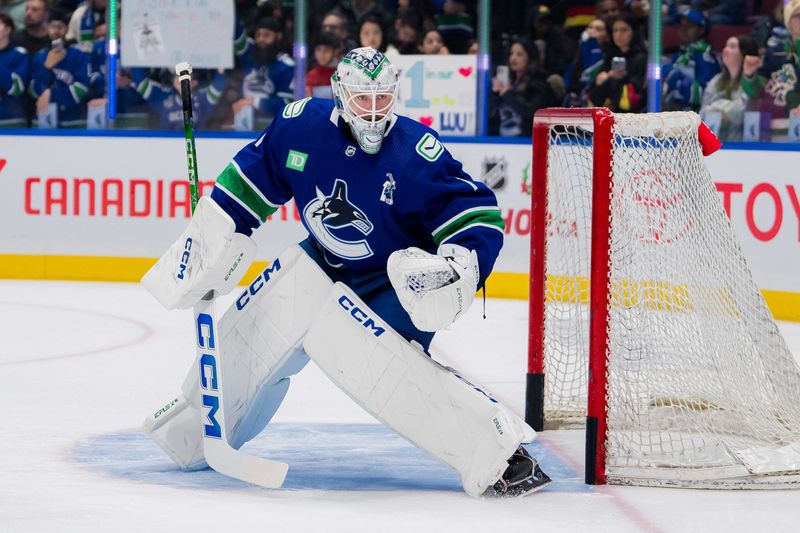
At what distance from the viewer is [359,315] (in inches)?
116

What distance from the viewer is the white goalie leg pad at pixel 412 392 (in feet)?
9.40

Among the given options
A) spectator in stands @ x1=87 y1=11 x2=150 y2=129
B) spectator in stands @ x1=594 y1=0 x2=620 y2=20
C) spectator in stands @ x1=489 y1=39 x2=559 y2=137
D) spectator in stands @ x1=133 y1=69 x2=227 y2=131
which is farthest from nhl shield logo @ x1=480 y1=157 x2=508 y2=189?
spectator in stands @ x1=87 y1=11 x2=150 y2=129

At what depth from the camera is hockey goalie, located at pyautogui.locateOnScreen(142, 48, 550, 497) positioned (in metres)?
2.87

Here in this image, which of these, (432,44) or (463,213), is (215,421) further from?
(432,44)

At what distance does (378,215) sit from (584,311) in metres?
1.46

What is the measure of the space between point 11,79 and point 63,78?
11.1 inches

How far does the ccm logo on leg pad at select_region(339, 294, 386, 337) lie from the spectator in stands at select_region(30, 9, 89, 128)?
14.4 ft

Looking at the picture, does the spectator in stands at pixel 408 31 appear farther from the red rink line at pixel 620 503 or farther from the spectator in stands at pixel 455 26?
the red rink line at pixel 620 503

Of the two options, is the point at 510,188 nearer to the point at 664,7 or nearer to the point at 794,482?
the point at 664,7

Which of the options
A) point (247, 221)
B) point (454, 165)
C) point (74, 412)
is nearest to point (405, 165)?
point (454, 165)

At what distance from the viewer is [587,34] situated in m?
6.54

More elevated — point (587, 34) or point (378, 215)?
point (587, 34)

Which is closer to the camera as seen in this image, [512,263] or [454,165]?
[454,165]

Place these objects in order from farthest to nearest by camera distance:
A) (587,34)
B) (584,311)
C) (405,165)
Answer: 1. (587,34)
2. (584,311)
3. (405,165)
